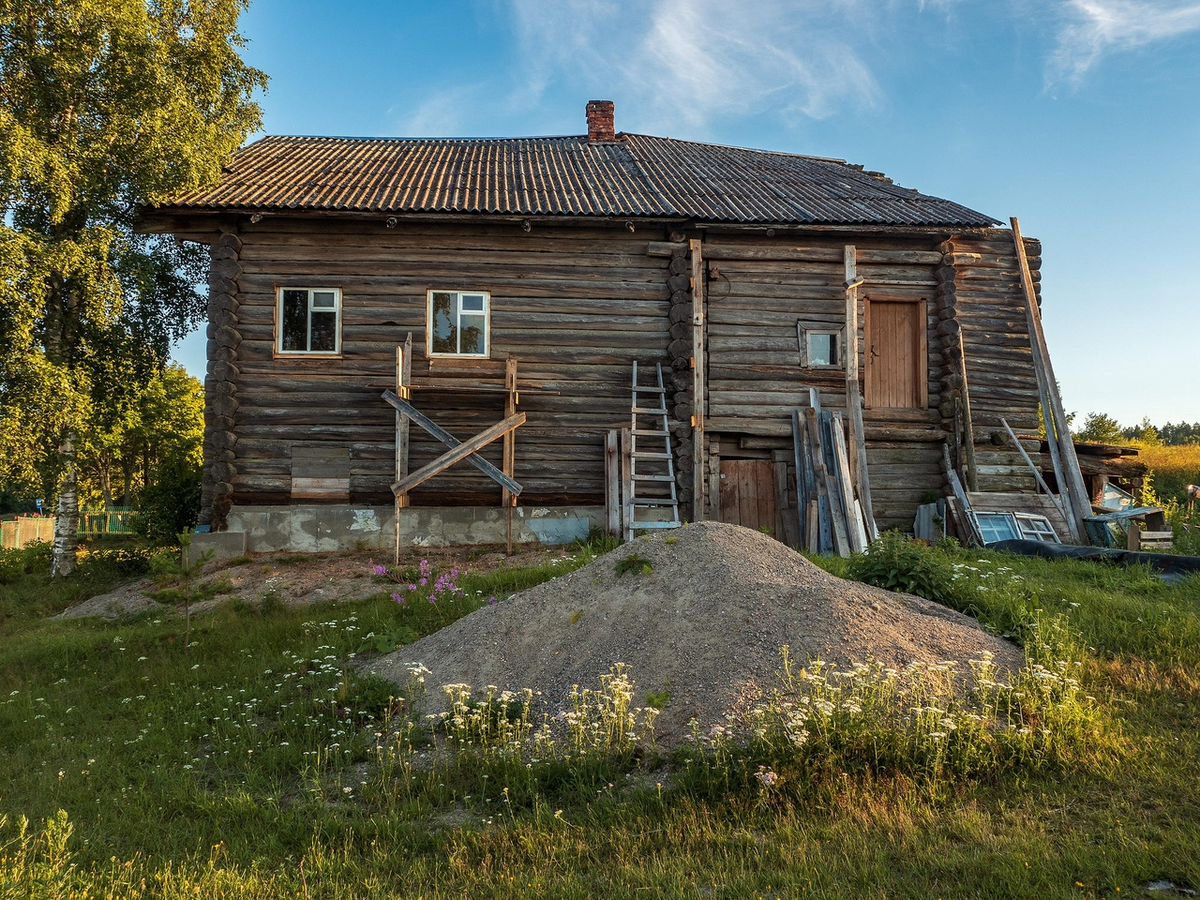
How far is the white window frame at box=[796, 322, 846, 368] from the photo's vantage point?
14578mm

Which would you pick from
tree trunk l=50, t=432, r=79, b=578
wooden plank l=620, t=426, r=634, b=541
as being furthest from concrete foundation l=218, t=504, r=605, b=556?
tree trunk l=50, t=432, r=79, b=578

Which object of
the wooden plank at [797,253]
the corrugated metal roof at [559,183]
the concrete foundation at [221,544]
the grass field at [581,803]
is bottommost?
the grass field at [581,803]

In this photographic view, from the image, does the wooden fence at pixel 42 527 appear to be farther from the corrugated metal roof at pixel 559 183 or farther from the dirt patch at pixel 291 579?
the corrugated metal roof at pixel 559 183

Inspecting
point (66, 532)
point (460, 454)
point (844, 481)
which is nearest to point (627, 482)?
point (460, 454)

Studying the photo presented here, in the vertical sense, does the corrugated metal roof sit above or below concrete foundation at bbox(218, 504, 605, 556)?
above

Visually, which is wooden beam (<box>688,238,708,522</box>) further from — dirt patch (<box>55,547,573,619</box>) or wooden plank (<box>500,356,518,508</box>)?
wooden plank (<box>500,356,518,508</box>)

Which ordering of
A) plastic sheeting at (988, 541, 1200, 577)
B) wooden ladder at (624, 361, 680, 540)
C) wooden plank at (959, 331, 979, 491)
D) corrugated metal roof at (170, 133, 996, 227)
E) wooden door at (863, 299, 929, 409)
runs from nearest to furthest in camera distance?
plastic sheeting at (988, 541, 1200, 577), wooden ladder at (624, 361, 680, 540), corrugated metal roof at (170, 133, 996, 227), wooden plank at (959, 331, 979, 491), wooden door at (863, 299, 929, 409)

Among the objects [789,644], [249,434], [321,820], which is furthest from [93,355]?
[789,644]

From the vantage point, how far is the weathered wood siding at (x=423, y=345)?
13.8 m

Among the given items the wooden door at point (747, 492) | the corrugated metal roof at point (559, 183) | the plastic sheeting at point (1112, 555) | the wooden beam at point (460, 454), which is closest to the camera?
the plastic sheeting at point (1112, 555)

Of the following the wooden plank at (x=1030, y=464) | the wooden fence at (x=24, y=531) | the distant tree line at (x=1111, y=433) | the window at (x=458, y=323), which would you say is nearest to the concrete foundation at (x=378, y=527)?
the window at (x=458, y=323)

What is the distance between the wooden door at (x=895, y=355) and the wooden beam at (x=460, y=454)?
691 centimetres

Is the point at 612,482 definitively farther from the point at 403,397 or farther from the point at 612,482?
the point at 403,397

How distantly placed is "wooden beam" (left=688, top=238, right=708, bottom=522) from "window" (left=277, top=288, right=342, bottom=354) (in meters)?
6.36
